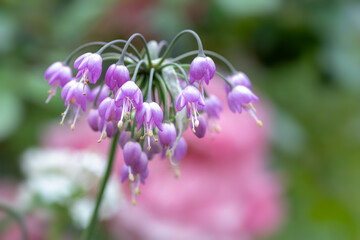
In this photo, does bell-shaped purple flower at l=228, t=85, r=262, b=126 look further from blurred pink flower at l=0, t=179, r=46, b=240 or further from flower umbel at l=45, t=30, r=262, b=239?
blurred pink flower at l=0, t=179, r=46, b=240

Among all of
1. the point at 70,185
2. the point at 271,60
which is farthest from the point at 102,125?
the point at 271,60

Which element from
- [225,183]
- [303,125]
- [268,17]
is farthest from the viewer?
[303,125]

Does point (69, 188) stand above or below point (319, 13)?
below

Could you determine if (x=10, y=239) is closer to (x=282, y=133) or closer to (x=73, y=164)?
(x=73, y=164)

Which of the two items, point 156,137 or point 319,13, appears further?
point 319,13

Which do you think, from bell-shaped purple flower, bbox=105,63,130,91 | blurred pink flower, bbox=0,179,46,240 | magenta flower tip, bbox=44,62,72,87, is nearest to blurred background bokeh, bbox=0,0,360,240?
blurred pink flower, bbox=0,179,46,240

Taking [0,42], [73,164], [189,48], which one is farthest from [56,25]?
[73,164]

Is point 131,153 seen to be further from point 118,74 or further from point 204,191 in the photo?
point 204,191
